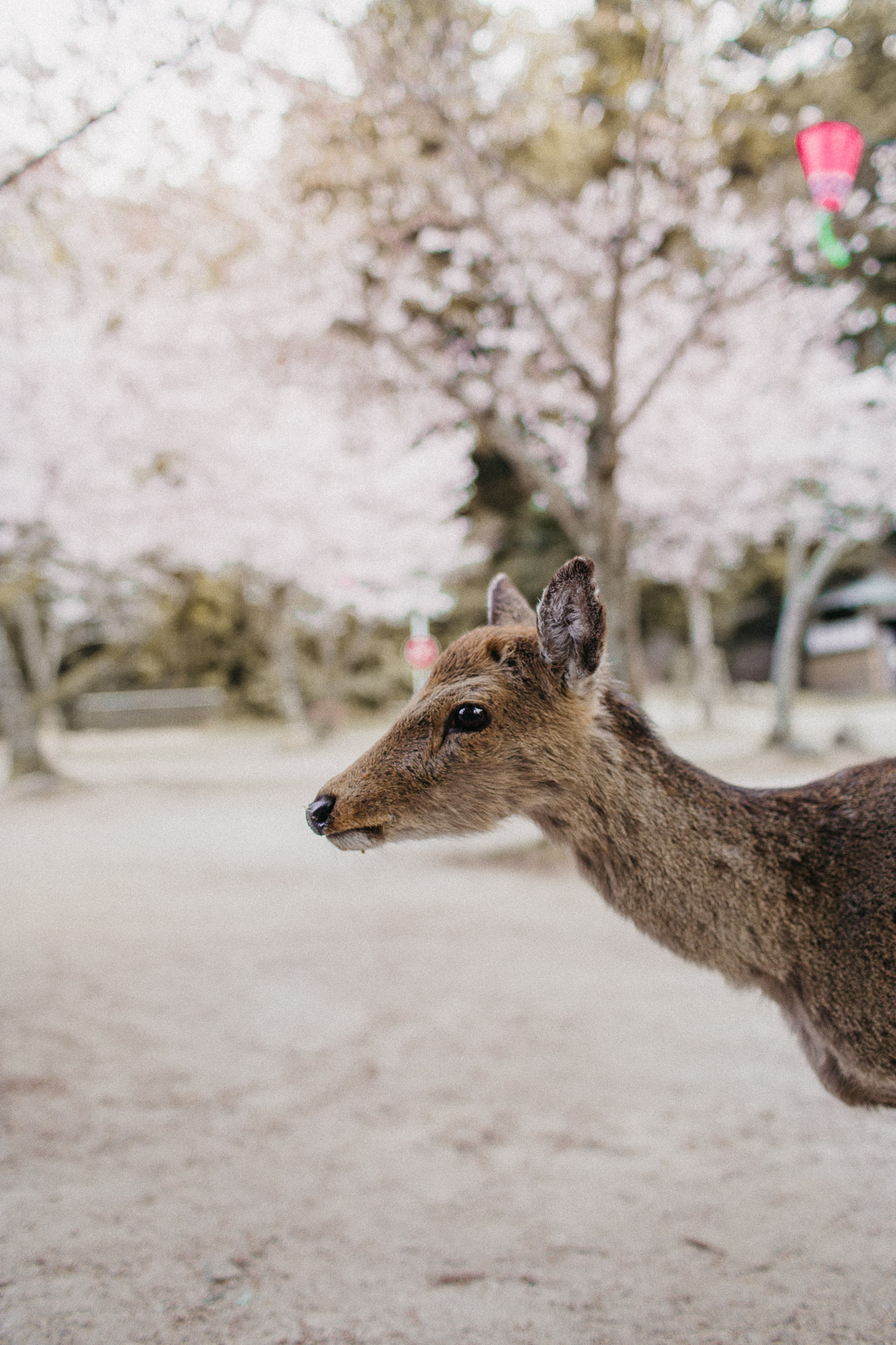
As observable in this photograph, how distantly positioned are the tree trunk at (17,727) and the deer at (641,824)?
12.2m

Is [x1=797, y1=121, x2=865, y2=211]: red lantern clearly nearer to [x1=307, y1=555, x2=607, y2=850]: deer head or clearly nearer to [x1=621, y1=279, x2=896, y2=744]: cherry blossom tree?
[x1=307, y1=555, x2=607, y2=850]: deer head

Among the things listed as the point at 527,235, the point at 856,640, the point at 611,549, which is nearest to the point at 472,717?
the point at 611,549

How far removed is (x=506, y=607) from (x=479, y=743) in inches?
15.7

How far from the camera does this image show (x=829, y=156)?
3045 mm

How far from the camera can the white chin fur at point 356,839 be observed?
1.67 meters

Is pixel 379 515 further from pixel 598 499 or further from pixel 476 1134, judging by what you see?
pixel 476 1134

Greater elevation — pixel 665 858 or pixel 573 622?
pixel 573 622

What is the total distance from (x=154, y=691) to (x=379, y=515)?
12059mm

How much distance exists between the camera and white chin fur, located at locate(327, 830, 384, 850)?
167 centimetres

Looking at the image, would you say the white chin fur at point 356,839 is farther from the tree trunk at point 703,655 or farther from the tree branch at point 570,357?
the tree trunk at point 703,655

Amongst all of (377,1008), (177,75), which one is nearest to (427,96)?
(177,75)

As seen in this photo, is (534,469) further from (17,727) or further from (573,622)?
(17,727)

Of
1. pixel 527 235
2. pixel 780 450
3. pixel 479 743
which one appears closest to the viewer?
pixel 479 743

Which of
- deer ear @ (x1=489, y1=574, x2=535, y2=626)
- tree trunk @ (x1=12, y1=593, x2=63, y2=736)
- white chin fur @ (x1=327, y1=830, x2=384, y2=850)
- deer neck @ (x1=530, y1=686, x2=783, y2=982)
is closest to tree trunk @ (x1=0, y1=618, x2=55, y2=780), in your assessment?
tree trunk @ (x1=12, y1=593, x2=63, y2=736)
